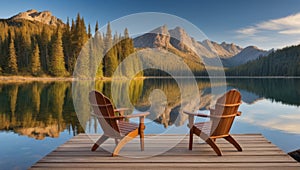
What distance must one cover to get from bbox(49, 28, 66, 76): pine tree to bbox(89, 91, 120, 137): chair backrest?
43.8 m

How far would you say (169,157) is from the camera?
4309 millimetres

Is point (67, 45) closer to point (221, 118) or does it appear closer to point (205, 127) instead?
point (205, 127)

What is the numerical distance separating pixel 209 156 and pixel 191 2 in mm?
37450

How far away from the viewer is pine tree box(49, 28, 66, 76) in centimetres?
4593

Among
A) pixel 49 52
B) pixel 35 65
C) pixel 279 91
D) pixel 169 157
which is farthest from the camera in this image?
pixel 49 52

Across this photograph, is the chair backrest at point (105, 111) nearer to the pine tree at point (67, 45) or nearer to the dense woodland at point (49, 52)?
the dense woodland at point (49, 52)

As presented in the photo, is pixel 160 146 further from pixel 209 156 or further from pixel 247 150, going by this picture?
pixel 247 150

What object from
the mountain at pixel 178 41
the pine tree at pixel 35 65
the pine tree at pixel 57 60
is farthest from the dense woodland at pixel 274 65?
the mountain at pixel 178 41

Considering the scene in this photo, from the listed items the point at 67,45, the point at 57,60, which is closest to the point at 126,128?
the point at 57,60

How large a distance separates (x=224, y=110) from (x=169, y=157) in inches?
46.5

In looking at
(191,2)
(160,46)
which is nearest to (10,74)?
(191,2)

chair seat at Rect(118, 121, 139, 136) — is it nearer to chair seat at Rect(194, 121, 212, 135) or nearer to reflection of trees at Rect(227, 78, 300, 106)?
chair seat at Rect(194, 121, 212, 135)

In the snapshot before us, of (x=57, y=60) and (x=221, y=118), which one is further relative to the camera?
(x=57, y=60)

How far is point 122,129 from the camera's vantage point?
4.62 metres
